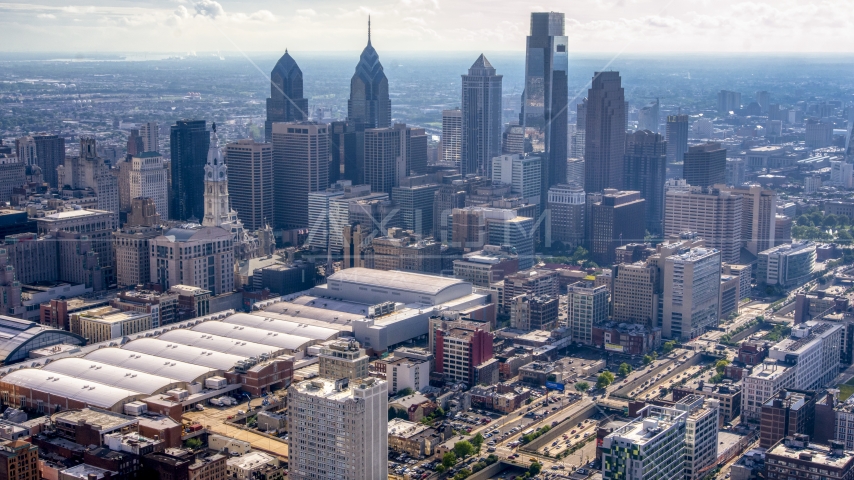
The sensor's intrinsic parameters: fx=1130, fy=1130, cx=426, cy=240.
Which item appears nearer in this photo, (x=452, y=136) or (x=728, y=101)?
(x=452, y=136)

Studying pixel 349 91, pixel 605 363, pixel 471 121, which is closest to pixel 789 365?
pixel 605 363

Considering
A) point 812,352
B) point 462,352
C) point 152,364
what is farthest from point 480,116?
point 152,364

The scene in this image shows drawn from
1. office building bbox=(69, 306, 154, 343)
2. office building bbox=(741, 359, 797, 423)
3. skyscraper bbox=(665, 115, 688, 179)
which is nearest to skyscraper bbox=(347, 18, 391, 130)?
skyscraper bbox=(665, 115, 688, 179)

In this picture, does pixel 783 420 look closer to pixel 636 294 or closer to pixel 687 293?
pixel 687 293

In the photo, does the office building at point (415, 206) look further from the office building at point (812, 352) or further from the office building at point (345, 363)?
the office building at point (345, 363)

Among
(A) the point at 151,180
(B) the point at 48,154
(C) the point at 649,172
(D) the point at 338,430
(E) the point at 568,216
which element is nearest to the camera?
(D) the point at 338,430

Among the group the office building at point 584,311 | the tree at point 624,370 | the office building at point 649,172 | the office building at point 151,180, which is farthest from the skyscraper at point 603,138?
the tree at point 624,370

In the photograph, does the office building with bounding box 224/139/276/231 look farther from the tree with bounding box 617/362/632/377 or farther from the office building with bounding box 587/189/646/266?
the tree with bounding box 617/362/632/377
